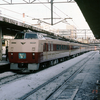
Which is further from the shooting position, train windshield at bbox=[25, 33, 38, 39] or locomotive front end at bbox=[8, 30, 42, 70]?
train windshield at bbox=[25, 33, 38, 39]

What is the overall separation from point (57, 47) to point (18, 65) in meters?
5.83

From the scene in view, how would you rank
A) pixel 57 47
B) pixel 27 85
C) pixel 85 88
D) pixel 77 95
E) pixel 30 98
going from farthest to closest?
pixel 57 47
pixel 27 85
pixel 85 88
pixel 77 95
pixel 30 98

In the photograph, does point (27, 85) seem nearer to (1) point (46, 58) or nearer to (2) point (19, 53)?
(2) point (19, 53)

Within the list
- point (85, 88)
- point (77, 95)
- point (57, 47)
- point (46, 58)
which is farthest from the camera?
point (57, 47)

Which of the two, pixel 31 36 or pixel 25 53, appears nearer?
pixel 25 53

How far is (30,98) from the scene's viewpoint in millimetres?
6277

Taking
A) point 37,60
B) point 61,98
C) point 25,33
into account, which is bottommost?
point 61,98

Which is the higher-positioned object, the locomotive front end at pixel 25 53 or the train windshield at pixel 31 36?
the train windshield at pixel 31 36

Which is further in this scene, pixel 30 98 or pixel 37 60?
pixel 37 60

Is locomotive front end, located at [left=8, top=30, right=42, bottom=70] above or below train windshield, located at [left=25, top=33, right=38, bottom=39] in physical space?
below

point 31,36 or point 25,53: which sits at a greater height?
point 31,36

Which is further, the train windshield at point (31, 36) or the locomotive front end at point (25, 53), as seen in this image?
the train windshield at point (31, 36)

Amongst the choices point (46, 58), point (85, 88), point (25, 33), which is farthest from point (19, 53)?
point (85, 88)

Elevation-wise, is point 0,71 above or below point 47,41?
below
